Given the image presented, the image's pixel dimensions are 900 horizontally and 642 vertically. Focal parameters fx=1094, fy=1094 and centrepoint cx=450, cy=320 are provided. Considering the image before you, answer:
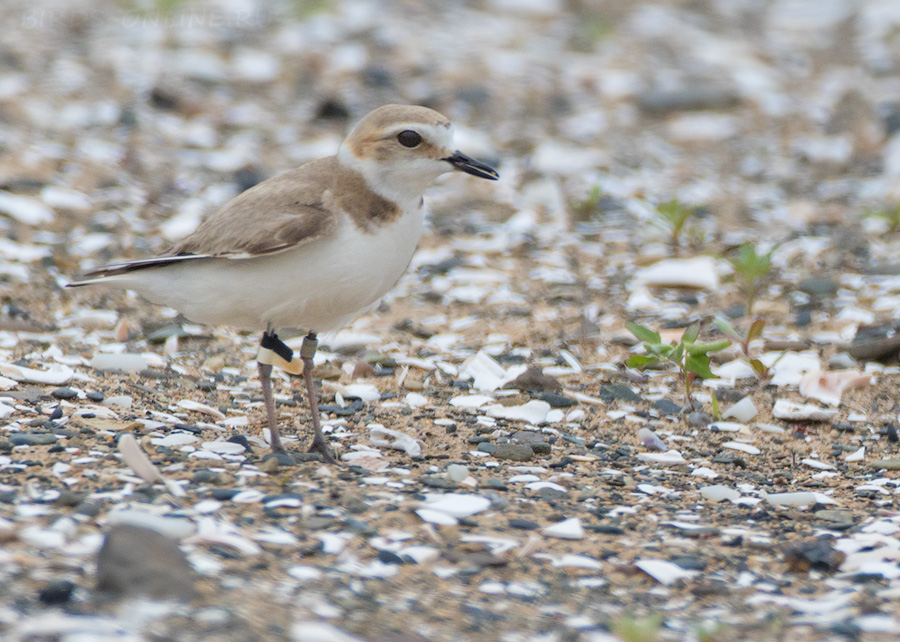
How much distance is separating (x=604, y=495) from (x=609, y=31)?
25.4 ft

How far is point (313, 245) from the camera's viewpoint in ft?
12.5

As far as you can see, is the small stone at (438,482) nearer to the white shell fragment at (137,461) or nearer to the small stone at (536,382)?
the white shell fragment at (137,461)

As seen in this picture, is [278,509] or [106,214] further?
[106,214]

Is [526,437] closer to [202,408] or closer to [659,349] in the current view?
[659,349]

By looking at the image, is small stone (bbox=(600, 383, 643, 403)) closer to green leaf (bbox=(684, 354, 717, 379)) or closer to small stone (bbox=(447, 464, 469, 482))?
green leaf (bbox=(684, 354, 717, 379))

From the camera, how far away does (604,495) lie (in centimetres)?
383

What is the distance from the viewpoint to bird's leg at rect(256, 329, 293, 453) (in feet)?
13.0

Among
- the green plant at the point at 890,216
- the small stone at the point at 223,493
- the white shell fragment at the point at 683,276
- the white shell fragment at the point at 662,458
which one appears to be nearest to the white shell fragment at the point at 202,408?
the small stone at the point at 223,493

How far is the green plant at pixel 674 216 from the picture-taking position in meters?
6.56

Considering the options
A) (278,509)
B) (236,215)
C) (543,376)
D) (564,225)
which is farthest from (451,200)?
(278,509)

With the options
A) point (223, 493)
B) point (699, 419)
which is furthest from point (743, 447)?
point (223, 493)

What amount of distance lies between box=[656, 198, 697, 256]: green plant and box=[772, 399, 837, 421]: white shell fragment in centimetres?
201

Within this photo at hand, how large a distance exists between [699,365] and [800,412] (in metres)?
0.47

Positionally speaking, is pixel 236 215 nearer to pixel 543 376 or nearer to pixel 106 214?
pixel 543 376
